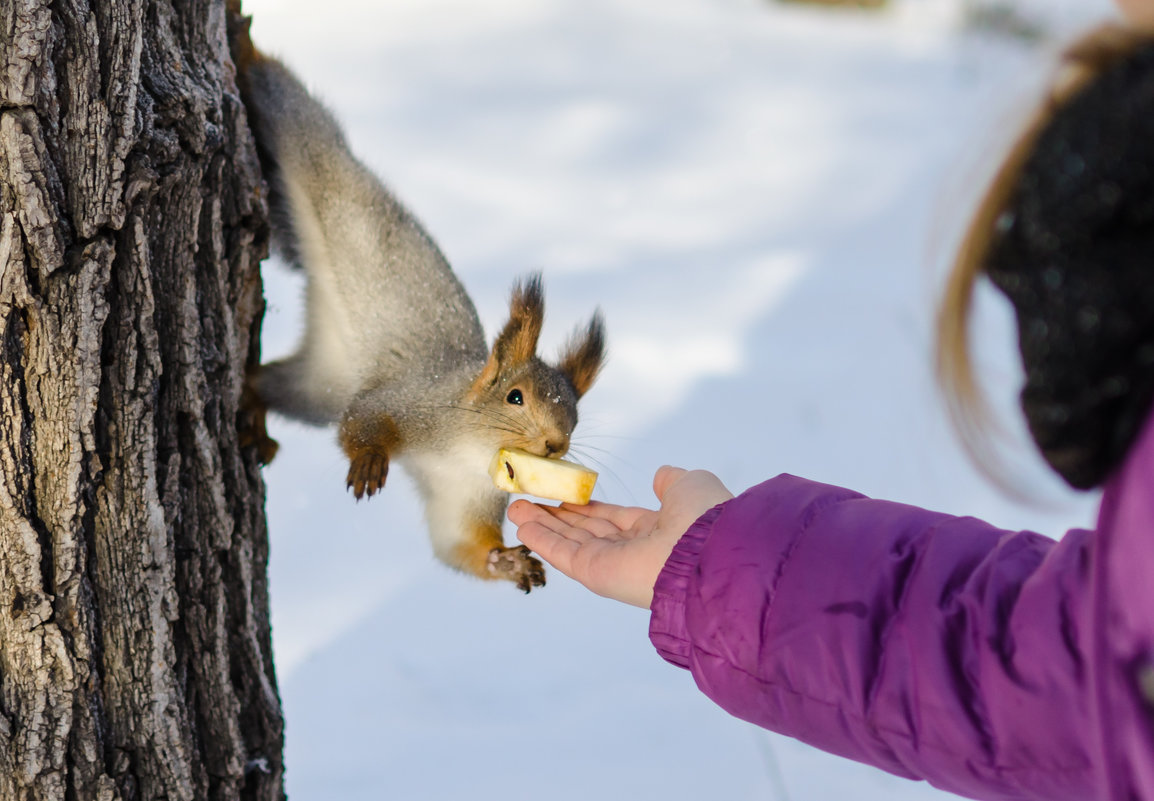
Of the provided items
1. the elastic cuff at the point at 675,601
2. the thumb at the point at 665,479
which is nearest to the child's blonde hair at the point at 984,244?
the elastic cuff at the point at 675,601

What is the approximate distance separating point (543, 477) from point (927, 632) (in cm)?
62

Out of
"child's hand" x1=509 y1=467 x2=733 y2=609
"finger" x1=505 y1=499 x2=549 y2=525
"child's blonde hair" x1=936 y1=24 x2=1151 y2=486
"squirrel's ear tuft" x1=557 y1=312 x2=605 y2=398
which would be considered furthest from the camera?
"squirrel's ear tuft" x1=557 y1=312 x2=605 y2=398

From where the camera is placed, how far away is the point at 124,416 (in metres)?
1.12

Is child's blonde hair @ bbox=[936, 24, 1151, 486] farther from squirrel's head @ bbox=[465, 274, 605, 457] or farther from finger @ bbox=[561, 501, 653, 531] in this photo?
squirrel's head @ bbox=[465, 274, 605, 457]

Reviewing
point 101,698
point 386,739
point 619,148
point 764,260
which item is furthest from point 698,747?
point 619,148

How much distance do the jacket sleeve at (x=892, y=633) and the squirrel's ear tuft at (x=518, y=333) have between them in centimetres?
54

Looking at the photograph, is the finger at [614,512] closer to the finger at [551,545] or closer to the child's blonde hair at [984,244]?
the finger at [551,545]

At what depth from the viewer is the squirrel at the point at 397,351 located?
157cm

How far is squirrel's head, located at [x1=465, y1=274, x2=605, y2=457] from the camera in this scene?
60.9 inches

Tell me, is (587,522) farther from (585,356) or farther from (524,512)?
(585,356)

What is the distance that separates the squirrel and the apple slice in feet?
0.19

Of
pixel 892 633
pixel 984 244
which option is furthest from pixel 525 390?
pixel 984 244

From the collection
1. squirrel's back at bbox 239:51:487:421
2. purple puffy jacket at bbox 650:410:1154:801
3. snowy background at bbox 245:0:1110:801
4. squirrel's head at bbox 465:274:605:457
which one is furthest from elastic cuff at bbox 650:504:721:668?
squirrel's back at bbox 239:51:487:421

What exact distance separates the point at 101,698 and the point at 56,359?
15.1 inches
